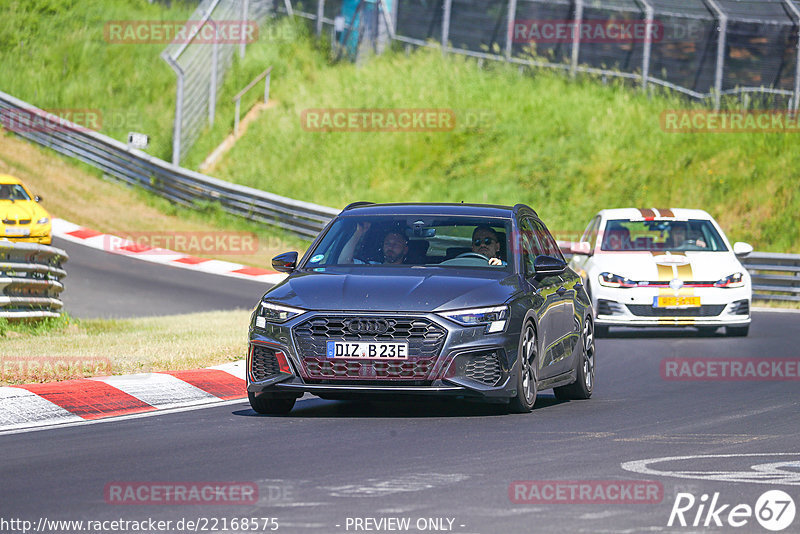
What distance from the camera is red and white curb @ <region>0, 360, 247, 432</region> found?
405 inches

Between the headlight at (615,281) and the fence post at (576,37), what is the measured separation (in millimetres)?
16035

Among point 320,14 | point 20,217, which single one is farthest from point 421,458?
point 320,14

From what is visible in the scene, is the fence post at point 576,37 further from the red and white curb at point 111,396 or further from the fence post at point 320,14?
the red and white curb at point 111,396

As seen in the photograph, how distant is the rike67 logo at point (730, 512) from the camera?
6.53 meters

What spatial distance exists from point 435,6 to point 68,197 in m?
10.1

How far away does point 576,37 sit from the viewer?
1406 inches

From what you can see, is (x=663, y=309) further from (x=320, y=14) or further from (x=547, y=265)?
(x=320, y=14)

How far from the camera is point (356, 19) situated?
40656mm

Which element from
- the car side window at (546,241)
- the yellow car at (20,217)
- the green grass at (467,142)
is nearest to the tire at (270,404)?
the car side window at (546,241)

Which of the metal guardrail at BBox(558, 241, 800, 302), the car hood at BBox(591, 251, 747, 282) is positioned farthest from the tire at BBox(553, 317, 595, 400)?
the metal guardrail at BBox(558, 241, 800, 302)

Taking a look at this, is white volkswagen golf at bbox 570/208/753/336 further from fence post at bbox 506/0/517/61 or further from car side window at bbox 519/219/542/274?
fence post at bbox 506/0/517/61

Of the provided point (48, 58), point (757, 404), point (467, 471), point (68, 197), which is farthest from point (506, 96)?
point (467, 471)

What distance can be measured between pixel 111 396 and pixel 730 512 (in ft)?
18.8

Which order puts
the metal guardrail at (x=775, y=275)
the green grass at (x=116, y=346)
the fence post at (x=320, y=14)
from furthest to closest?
the fence post at (x=320, y=14), the metal guardrail at (x=775, y=275), the green grass at (x=116, y=346)
